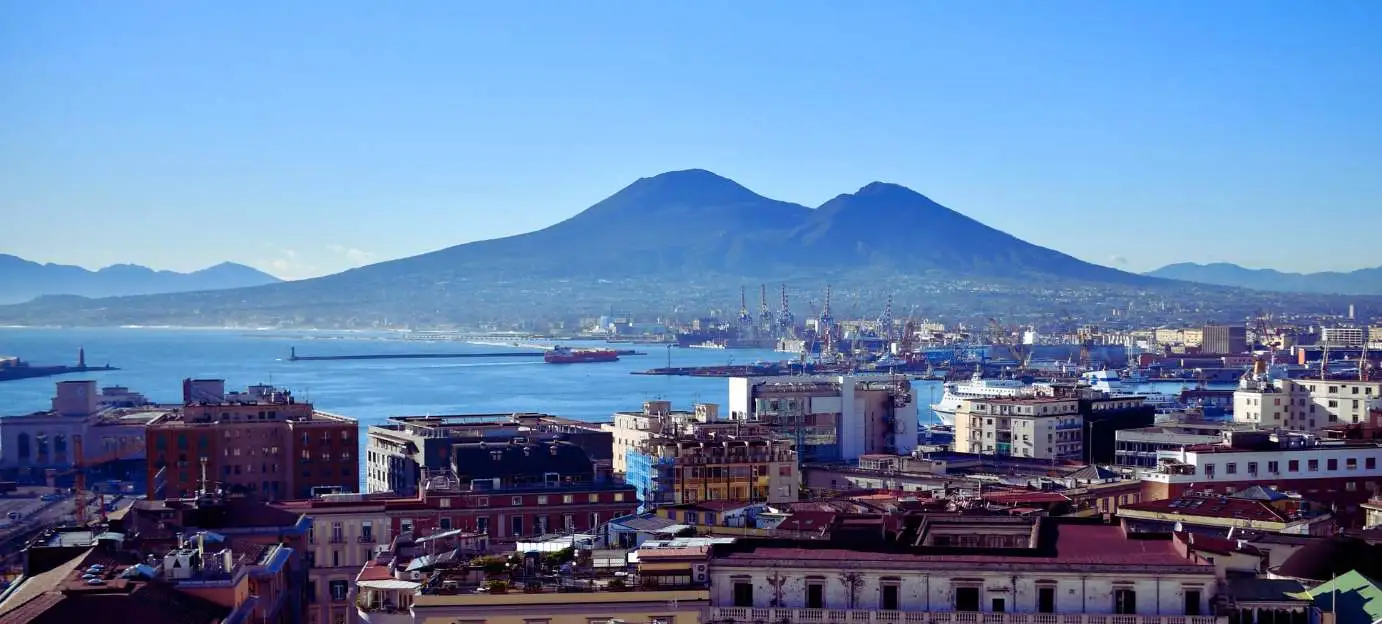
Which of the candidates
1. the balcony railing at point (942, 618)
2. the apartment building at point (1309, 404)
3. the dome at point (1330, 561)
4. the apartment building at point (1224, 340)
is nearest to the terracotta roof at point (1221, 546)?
the dome at point (1330, 561)

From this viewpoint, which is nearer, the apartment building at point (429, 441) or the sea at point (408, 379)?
the apartment building at point (429, 441)

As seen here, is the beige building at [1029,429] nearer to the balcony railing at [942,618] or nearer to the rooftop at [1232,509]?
the rooftop at [1232,509]

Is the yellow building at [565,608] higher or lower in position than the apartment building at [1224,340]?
higher

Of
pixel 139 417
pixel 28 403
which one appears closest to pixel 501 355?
pixel 28 403

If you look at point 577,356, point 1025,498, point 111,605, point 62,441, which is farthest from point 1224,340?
point 111,605

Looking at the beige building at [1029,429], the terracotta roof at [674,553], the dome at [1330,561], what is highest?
the terracotta roof at [674,553]

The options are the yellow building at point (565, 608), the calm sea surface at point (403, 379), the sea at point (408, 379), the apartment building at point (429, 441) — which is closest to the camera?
the yellow building at point (565, 608)

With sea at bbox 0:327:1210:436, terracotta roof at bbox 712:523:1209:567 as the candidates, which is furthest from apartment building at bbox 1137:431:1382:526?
sea at bbox 0:327:1210:436

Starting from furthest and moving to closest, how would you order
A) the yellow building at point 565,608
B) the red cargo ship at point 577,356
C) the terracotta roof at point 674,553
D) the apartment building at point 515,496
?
the red cargo ship at point 577,356 → the apartment building at point 515,496 → the terracotta roof at point 674,553 → the yellow building at point 565,608

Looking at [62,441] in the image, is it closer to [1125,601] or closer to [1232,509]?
[1232,509]
